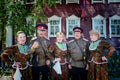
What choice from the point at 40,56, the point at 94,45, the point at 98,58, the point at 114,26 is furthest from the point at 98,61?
the point at 114,26

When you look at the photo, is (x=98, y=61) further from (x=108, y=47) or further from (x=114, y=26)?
(x=114, y=26)

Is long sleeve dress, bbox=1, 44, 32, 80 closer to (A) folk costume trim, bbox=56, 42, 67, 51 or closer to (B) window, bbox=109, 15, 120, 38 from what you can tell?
→ (A) folk costume trim, bbox=56, 42, 67, 51

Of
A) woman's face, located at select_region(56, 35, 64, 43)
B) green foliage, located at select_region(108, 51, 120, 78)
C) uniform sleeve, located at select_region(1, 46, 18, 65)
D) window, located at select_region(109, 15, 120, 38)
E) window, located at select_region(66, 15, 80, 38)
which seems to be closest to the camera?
uniform sleeve, located at select_region(1, 46, 18, 65)

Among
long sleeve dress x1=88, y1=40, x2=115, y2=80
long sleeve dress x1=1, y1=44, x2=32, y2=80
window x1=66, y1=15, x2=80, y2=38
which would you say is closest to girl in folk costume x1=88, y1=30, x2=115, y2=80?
A: long sleeve dress x1=88, y1=40, x2=115, y2=80

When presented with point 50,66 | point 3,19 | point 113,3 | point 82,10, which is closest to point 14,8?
point 3,19

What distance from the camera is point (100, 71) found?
→ 770cm

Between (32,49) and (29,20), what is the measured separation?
857 centimetres

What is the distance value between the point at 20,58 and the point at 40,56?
1.73 feet

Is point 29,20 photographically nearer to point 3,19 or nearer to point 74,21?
point 3,19

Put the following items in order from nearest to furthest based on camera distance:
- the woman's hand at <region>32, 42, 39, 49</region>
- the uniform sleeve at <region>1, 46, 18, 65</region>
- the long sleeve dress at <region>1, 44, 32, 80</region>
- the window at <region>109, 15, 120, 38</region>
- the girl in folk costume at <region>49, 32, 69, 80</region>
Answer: the uniform sleeve at <region>1, 46, 18, 65</region> < the long sleeve dress at <region>1, 44, 32, 80</region> < the woman's hand at <region>32, 42, 39, 49</region> < the girl in folk costume at <region>49, 32, 69, 80</region> < the window at <region>109, 15, 120, 38</region>

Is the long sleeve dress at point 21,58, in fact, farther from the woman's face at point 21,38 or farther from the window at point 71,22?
the window at point 71,22

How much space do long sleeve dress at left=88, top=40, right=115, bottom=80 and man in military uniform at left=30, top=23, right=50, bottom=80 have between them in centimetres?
104

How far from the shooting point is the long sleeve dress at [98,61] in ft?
25.2

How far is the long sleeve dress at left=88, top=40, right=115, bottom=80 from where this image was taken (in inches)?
302
